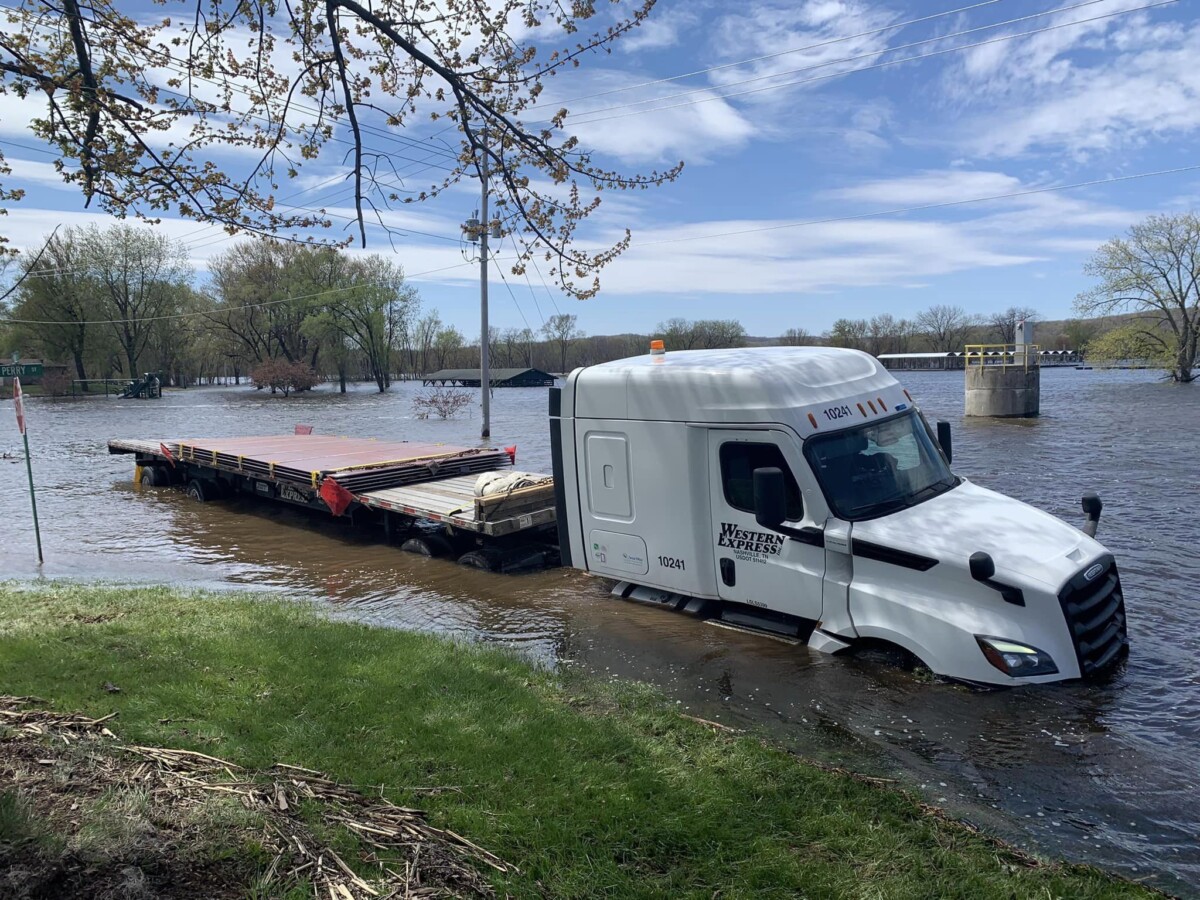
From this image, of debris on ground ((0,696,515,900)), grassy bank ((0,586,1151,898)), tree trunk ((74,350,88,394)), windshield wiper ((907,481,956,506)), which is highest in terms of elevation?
tree trunk ((74,350,88,394))

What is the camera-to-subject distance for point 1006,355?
41.2 m

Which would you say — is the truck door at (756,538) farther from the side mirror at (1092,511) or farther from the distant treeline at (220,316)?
the distant treeline at (220,316)

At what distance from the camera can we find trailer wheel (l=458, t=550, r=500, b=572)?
10.7m

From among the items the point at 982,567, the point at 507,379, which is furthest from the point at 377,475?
the point at 507,379

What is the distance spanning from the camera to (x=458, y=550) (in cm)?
1144

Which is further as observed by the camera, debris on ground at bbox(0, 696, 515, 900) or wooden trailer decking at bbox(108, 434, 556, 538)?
wooden trailer decking at bbox(108, 434, 556, 538)

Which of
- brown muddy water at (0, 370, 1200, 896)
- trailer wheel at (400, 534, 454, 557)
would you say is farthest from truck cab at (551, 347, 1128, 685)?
trailer wheel at (400, 534, 454, 557)

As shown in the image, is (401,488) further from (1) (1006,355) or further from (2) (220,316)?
(2) (220,316)

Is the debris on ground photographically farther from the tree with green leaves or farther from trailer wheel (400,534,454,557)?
the tree with green leaves

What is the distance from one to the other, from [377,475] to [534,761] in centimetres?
913

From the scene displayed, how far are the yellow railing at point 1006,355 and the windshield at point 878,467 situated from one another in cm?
3718

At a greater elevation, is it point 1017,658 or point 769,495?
point 769,495

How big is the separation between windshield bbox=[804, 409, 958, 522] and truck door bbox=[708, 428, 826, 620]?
0.27 meters

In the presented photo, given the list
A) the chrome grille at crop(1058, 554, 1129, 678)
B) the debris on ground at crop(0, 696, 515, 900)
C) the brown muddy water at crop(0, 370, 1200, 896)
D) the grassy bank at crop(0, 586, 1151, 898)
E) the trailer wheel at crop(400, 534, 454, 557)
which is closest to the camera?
the debris on ground at crop(0, 696, 515, 900)
